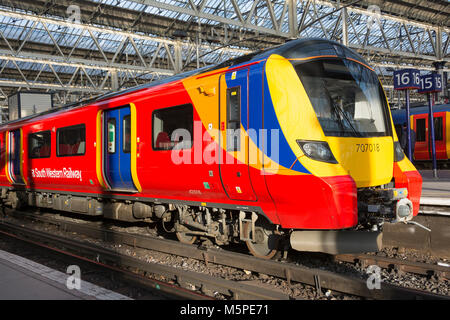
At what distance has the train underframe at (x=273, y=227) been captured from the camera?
5.64 meters

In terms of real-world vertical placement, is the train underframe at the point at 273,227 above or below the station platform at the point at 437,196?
below

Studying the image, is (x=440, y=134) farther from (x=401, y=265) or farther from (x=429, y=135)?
(x=401, y=265)

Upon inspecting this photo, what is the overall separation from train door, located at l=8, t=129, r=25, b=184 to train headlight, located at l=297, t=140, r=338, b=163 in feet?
32.9

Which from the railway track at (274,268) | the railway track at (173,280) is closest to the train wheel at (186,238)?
the railway track at (274,268)

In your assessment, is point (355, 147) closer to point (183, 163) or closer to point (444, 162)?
point (183, 163)

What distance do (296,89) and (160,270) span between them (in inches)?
124

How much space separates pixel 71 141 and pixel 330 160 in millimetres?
6720

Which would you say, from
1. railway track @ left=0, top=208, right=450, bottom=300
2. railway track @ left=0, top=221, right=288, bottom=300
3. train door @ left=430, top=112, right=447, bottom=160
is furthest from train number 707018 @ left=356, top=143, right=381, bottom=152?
train door @ left=430, top=112, right=447, bottom=160

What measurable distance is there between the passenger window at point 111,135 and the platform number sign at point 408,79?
26.9ft

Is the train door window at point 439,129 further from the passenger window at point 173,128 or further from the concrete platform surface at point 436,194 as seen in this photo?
the passenger window at point 173,128

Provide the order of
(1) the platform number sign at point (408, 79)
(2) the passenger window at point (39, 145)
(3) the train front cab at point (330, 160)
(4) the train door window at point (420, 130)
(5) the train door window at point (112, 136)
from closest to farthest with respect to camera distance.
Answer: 1. (3) the train front cab at point (330, 160)
2. (5) the train door window at point (112, 136)
3. (2) the passenger window at point (39, 145)
4. (1) the platform number sign at point (408, 79)
5. (4) the train door window at point (420, 130)

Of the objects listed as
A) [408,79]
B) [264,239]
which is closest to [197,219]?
[264,239]

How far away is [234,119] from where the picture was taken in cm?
603
